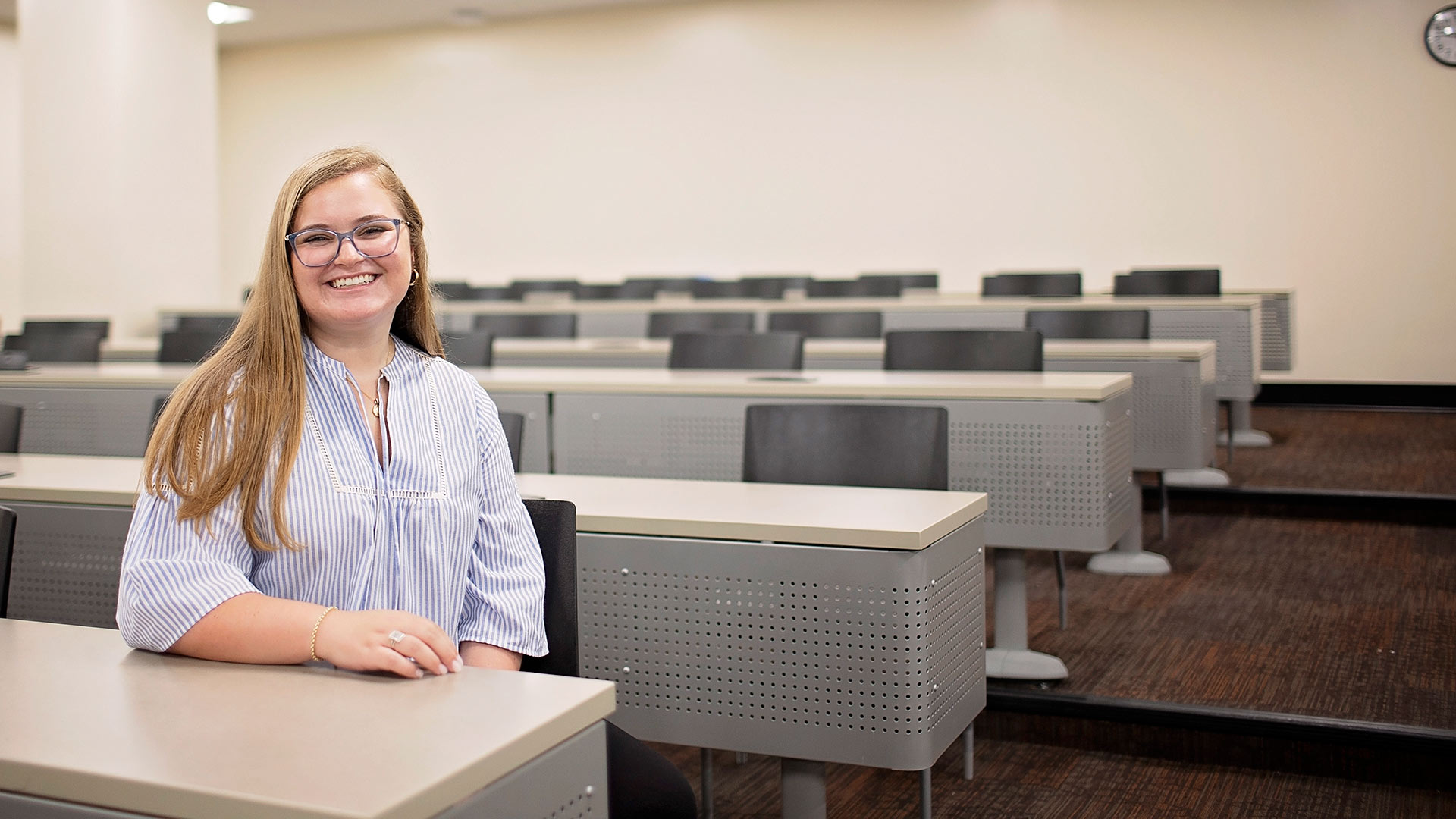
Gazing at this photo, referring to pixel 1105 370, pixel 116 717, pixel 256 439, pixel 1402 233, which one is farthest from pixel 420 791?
pixel 1402 233

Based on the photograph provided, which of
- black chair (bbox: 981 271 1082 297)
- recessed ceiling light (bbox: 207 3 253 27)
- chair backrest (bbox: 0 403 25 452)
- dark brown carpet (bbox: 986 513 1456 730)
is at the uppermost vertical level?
recessed ceiling light (bbox: 207 3 253 27)

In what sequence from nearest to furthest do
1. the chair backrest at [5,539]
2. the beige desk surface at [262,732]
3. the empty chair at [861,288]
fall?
the beige desk surface at [262,732], the chair backrest at [5,539], the empty chair at [861,288]

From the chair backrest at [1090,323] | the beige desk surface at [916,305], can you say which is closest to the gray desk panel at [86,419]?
the beige desk surface at [916,305]

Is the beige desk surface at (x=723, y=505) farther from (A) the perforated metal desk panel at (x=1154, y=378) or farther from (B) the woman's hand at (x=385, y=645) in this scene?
(A) the perforated metal desk panel at (x=1154, y=378)

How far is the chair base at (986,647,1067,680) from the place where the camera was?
9.94 ft

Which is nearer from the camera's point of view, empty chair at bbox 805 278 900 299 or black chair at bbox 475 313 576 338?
black chair at bbox 475 313 576 338

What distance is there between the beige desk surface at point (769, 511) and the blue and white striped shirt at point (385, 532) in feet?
1.61

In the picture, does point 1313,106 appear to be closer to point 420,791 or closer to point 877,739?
point 877,739

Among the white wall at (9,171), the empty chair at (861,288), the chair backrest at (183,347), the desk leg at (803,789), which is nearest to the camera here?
the desk leg at (803,789)

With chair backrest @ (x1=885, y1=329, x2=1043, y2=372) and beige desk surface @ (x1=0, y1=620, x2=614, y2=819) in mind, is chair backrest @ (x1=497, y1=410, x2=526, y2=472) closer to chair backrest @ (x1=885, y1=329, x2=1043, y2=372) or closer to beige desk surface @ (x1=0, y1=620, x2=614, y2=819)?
beige desk surface @ (x1=0, y1=620, x2=614, y2=819)

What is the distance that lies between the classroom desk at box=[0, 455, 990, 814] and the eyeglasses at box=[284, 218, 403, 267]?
706 millimetres

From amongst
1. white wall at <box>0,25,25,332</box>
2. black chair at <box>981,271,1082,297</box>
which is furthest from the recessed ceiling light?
black chair at <box>981,271,1082,297</box>

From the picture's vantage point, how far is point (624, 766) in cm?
163

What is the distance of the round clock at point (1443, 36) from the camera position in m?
8.12
